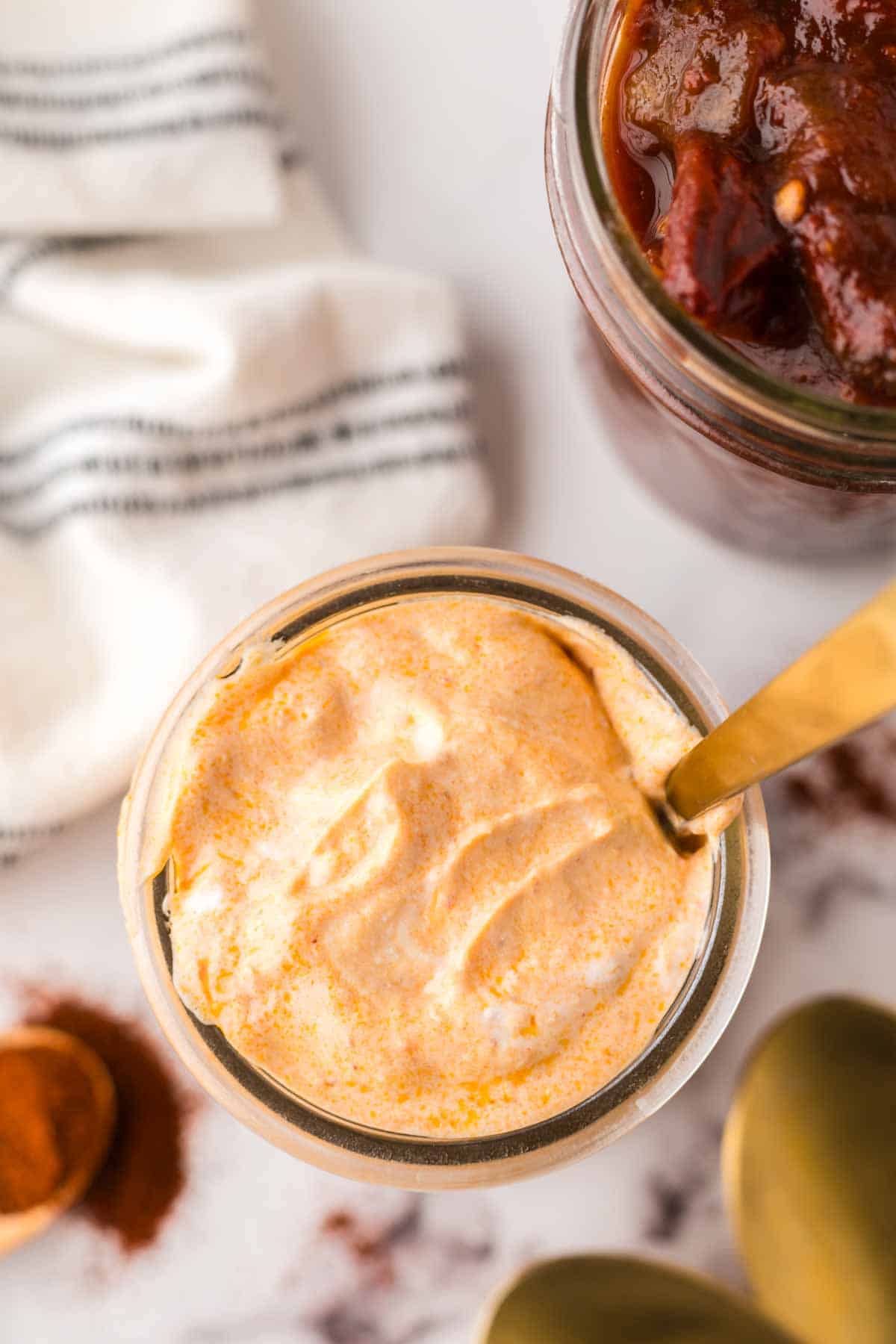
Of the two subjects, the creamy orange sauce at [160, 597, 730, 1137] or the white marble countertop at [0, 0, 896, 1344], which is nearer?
the creamy orange sauce at [160, 597, 730, 1137]

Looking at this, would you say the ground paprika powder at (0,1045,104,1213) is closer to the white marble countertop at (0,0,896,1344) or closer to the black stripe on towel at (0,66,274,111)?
the white marble countertop at (0,0,896,1344)

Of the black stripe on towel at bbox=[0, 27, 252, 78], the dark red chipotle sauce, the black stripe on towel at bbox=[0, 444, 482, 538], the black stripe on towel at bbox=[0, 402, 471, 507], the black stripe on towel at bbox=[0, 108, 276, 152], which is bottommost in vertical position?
the black stripe on towel at bbox=[0, 444, 482, 538]

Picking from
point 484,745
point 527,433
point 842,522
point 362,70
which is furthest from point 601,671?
point 362,70

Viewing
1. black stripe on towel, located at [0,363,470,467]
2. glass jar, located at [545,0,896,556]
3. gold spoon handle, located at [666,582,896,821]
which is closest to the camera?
gold spoon handle, located at [666,582,896,821]

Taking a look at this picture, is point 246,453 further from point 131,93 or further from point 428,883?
point 428,883

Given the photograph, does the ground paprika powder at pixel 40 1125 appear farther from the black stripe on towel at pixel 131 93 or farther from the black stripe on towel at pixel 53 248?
the black stripe on towel at pixel 131 93

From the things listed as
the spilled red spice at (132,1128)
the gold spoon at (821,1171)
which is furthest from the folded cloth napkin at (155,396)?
the gold spoon at (821,1171)

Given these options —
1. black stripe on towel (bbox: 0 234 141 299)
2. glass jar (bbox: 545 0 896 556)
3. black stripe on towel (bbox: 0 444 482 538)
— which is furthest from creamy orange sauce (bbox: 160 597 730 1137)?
black stripe on towel (bbox: 0 234 141 299)
